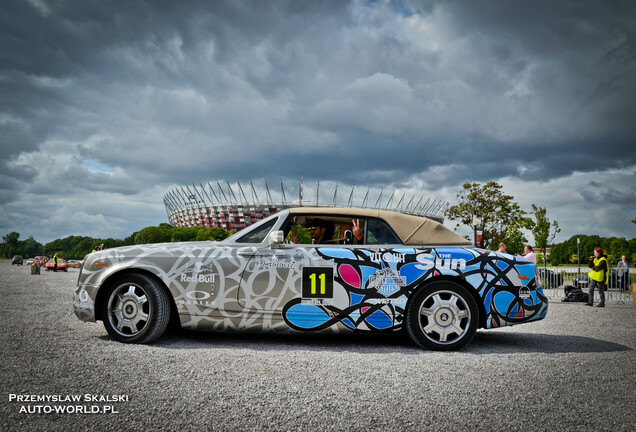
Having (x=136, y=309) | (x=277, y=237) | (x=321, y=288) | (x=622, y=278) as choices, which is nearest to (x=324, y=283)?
(x=321, y=288)

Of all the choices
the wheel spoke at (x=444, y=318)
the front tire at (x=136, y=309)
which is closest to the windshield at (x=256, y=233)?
the front tire at (x=136, y=309)

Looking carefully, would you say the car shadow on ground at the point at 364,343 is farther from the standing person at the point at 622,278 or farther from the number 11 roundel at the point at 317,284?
the standing person at the point at 622,278

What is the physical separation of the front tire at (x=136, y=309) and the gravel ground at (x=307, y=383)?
0.16 meters

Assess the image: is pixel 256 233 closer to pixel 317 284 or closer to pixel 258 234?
pixel 258 234

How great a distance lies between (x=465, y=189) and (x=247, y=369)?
3204cm

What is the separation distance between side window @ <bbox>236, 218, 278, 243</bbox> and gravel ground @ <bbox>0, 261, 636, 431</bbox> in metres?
1.13

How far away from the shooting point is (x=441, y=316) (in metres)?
4.26

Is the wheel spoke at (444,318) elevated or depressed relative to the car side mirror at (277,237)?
depressed

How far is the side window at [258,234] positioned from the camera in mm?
4551

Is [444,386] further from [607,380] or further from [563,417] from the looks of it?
[607,380]

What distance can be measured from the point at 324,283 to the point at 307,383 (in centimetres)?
137

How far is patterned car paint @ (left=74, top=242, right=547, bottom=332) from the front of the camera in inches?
167

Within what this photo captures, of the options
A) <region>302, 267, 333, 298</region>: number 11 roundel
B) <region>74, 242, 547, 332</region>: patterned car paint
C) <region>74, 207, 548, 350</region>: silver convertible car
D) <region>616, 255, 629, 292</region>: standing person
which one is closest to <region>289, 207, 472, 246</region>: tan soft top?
<region>74, 207, 548, 350</region>: silver convertible car

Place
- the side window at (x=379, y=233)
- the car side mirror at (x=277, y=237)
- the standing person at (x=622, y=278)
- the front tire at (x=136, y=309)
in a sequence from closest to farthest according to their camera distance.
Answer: the car side mirror at (x=277, y=237)
the front tire at (x=136, y=309)
the side window at (x=379, y=233)
the standing person at (x=622, y=278)
